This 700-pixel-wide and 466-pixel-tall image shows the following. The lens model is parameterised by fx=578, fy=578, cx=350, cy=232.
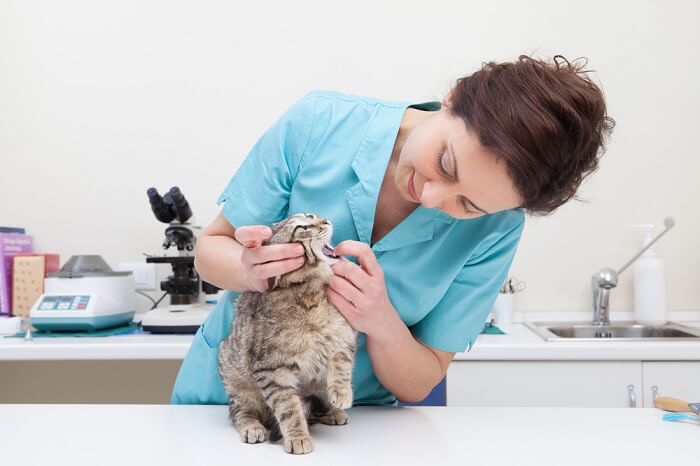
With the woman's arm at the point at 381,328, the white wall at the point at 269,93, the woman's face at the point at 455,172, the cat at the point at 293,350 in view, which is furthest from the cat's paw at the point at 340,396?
the white wall at the point at 269,93

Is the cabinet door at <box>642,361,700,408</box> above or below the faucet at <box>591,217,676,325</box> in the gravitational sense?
below

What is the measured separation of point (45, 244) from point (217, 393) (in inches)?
72.9

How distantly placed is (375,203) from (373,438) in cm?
43

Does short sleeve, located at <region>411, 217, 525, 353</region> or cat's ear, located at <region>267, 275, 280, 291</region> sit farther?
short sleeve, located at <region>411, 217, 525, 353</region>

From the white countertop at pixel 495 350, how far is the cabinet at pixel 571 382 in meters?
0.03

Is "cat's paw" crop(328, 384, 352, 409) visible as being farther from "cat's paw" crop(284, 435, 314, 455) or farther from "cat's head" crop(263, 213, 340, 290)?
"cat's head" crop(263, 213, 340, 290)

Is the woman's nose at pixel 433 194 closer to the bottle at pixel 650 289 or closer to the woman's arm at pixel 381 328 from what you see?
the woman's arm at pixel 381 328

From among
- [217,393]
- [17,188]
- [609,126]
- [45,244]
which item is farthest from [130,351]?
[609,126]

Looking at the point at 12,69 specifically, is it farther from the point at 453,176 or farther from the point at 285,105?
the point at 453,176

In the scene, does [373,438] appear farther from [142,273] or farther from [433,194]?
[142,273]

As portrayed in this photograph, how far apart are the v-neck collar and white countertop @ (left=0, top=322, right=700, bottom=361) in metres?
0.92

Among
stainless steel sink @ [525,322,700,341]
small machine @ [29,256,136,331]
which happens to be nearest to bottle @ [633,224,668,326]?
stainless steel sink @ [525,322,700,341]

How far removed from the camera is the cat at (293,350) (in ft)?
3.06

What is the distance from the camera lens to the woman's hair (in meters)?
0.87
